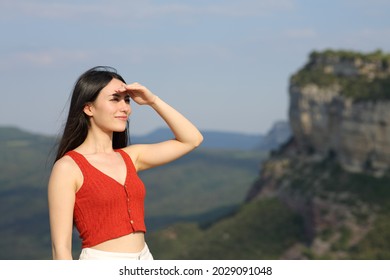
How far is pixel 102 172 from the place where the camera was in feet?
33.2

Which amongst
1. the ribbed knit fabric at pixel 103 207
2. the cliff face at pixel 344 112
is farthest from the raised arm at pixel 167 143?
the cliff face at pixel 344 112

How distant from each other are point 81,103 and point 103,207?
1293 millimetres

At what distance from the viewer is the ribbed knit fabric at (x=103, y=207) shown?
32.4ft

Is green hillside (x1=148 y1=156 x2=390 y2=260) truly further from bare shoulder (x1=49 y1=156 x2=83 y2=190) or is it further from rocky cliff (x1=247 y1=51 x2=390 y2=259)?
bare shoulder (x1=49 y1=156 x2=83 y2=190)

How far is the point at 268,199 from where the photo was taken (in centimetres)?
12838

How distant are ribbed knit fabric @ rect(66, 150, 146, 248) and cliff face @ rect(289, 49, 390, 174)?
92732mm

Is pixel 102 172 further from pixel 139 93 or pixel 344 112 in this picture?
pixel 344 112

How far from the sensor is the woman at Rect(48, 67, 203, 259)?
32.1 ft

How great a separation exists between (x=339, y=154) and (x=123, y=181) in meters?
102

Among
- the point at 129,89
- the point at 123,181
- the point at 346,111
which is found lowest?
the point at 346,111

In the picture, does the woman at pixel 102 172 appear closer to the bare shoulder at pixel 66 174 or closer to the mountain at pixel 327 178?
the bare shoulder at pixel 66 174

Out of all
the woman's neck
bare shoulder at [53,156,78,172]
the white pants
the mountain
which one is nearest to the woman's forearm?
the woman's neck

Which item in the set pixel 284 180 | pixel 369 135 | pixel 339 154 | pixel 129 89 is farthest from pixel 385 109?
pixel 129 89
